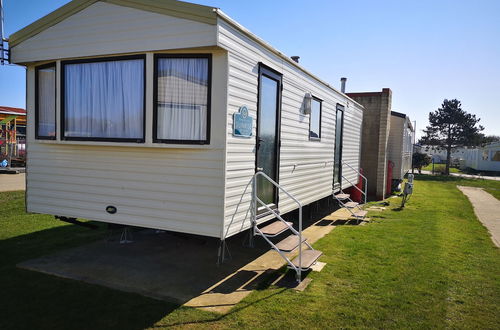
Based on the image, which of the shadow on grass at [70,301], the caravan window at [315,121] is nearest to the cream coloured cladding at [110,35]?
the shadow on grass at [70,301]

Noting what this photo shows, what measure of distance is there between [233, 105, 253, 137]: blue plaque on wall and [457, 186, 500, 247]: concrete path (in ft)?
17.4

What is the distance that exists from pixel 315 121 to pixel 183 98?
3.65 m

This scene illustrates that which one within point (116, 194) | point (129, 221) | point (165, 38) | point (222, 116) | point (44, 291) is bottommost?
→ point (44, 291)

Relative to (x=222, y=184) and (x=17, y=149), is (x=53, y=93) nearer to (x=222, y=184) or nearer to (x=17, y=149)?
(x=222, y=184)

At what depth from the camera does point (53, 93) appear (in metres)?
4.93

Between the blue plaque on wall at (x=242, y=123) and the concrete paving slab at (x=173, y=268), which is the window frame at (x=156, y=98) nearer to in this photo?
the blue plaque on wall at (x=242, y=123)

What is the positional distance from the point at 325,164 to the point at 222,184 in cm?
441

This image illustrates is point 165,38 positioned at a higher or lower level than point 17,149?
higher

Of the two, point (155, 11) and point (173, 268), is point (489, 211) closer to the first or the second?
point (173, 268)

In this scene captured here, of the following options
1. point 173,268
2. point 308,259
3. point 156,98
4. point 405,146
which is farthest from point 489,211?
point 156,98

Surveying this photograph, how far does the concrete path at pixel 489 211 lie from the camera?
813 cm

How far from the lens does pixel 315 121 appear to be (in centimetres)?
730

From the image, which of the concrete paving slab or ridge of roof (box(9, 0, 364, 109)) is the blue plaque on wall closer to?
ridge of roof (box(9, 0, 364, 109))

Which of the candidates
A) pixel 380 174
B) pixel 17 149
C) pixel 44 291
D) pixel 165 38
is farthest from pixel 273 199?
pixel 17 149
